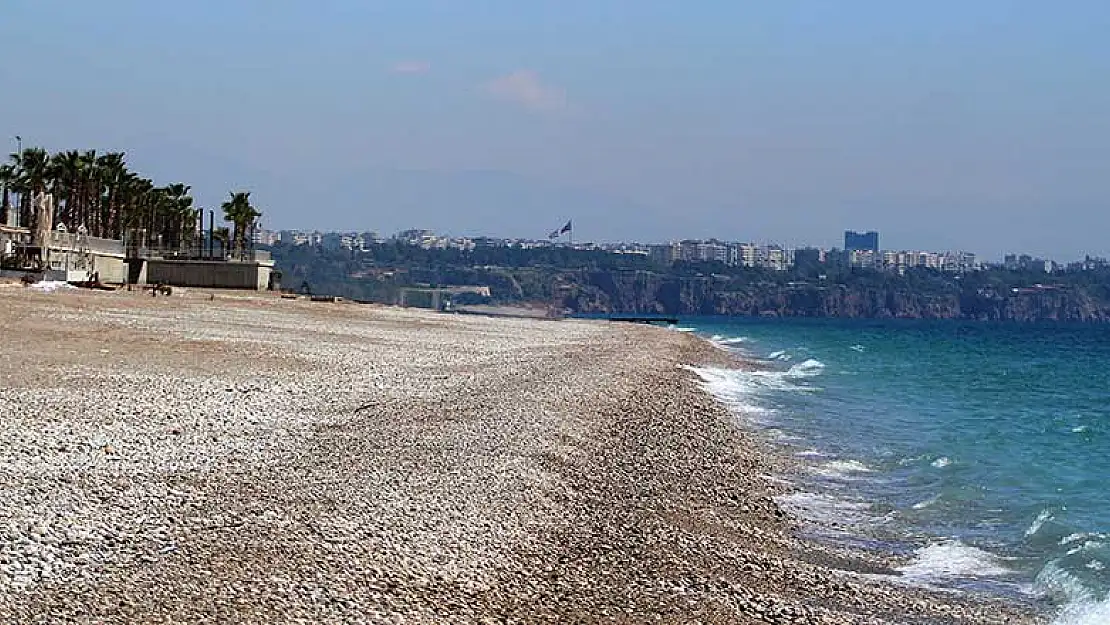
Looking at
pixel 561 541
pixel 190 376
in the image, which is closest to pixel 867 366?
pixel 190 376

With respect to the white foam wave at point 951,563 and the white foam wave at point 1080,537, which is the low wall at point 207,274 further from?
the white foam wave at point 951,563

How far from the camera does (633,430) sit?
811 inches

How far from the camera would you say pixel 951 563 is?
42.5 ft

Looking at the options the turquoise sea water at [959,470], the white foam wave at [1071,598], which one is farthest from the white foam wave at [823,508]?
the white foam wave at [1071,598]

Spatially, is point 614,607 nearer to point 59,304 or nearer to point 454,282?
point 59,304

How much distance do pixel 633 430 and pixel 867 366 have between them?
35983 mm

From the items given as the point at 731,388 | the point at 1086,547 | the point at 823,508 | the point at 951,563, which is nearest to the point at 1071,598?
the point at 951,563

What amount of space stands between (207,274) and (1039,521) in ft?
181

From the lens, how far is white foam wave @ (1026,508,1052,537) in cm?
1523

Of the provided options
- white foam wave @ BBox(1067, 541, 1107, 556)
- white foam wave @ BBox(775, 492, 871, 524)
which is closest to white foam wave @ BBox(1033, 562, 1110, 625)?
white foam wave @ BBox(1067, 541, 1107, 556)

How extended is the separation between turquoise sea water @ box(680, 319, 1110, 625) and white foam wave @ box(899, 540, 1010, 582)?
2cm

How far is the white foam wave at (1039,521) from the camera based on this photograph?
15.2m

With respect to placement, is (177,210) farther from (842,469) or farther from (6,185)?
(842,469)

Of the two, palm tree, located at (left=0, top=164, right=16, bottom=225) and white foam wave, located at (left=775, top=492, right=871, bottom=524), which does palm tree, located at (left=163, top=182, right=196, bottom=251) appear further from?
white foam wave, located at (left=775, top=492, right=871, bottom=524)
